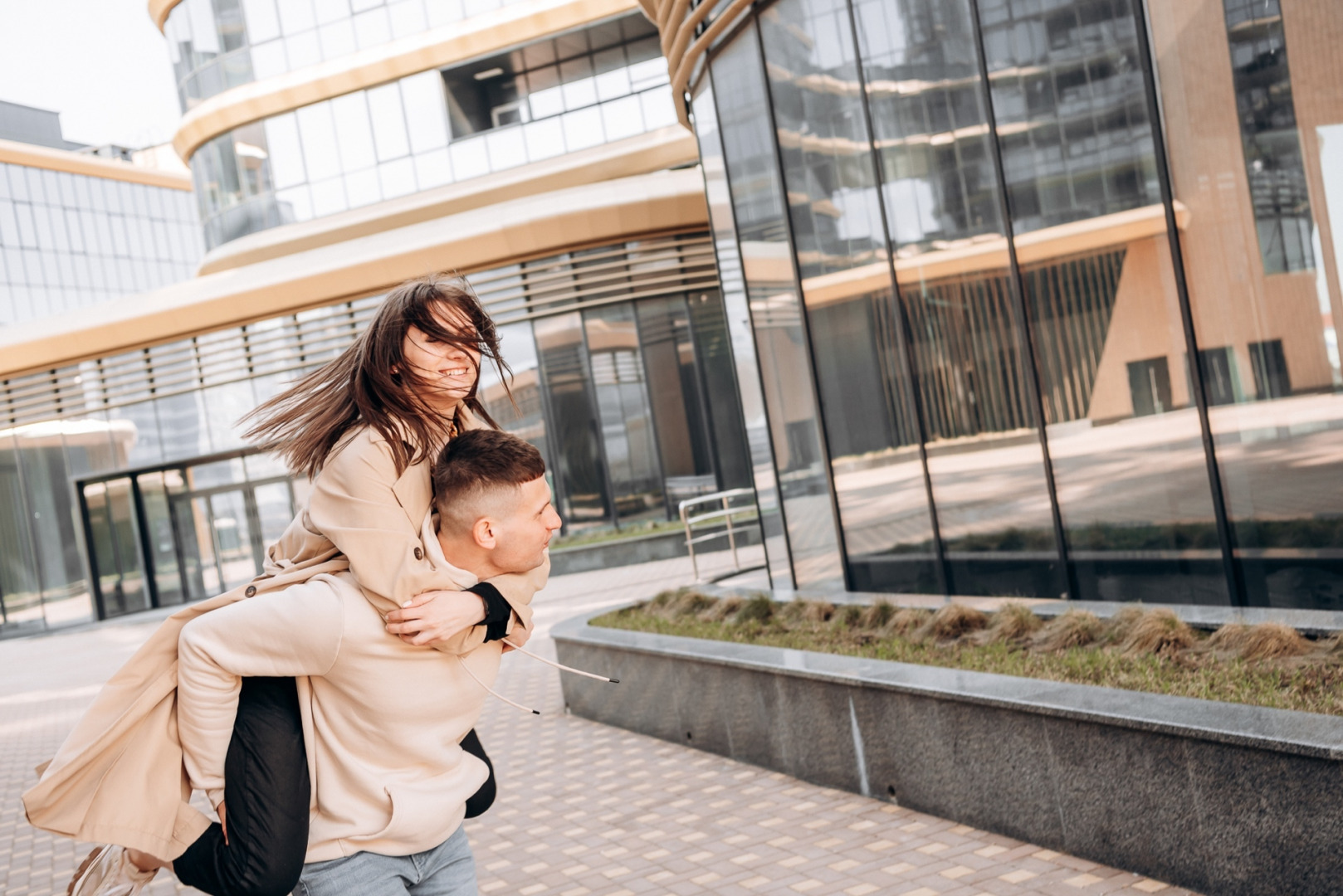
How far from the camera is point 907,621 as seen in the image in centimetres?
741

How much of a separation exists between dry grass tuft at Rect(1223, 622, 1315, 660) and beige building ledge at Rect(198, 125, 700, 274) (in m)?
18.7

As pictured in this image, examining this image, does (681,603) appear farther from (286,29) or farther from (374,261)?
(286,29)

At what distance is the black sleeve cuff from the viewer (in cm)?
228

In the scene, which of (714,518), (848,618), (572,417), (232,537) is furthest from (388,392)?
(232,537)

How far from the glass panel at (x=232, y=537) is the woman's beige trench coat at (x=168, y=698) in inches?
1024

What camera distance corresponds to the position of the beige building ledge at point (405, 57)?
78.5 feet

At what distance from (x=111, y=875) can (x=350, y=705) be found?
55 centimetres

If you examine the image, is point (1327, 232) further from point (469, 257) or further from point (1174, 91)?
point (469, 257)

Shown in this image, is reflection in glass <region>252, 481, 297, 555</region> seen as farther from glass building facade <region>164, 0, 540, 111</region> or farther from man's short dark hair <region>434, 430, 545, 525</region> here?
man's short dark hair <region>434, 430, 545, 525</region>

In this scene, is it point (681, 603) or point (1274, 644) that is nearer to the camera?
point (1274, 644)

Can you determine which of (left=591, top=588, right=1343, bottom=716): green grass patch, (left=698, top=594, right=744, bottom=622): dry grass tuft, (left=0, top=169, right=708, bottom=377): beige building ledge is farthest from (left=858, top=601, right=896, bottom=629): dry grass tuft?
(left=0, top=169, right=708, bottom=377): beige building ledge

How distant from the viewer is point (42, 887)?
6.61 m

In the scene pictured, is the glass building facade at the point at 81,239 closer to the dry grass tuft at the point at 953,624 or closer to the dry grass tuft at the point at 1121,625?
the dry grass tuft at the point at 953,624

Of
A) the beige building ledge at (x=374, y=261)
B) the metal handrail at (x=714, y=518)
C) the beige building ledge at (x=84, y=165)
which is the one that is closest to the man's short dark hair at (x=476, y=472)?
the metal handrail at (x=714, y=518)
